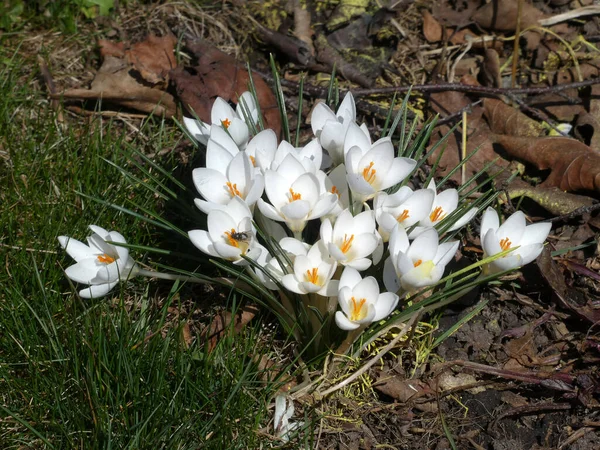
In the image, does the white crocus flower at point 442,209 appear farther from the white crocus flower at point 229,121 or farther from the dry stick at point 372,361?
the white crocus flower at point 229,121

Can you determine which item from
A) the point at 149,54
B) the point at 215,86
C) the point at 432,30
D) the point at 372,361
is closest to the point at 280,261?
the point at 372,361

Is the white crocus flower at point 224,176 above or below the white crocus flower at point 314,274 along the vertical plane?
above

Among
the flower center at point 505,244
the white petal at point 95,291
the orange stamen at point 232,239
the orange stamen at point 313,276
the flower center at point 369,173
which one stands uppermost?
the flower center at point 369,173

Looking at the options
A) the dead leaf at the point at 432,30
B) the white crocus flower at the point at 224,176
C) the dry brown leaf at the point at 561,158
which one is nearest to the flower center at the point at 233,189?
the white crocus flower at the point at 224,176

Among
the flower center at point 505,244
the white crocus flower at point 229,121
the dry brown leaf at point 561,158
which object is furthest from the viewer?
the dry brown leaf at point 561,158

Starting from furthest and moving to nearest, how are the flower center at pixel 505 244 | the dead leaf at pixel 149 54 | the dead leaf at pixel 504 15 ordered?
1. the dead leaf at pixel 504 15
2. the dead leaf at pixel 149 54
3. the flower center at pixel 505 244

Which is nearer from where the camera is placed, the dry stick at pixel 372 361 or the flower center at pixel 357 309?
the flower center at pixel 357 309

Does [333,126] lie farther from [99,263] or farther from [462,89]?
[462,89]
